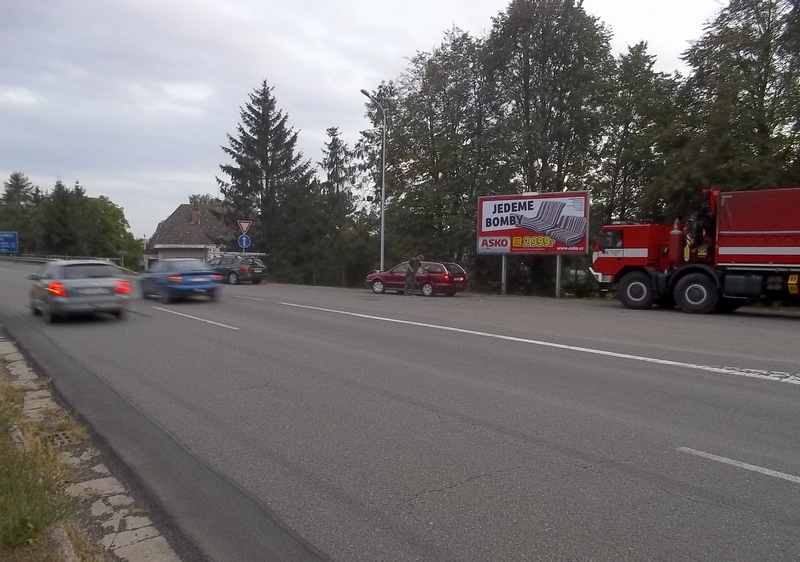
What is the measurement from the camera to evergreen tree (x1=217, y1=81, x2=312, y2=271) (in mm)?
51750

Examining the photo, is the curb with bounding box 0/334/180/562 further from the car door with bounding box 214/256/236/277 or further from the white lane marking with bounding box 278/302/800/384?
the car door with bounding box 214/256/236/277

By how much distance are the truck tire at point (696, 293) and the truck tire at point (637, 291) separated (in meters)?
0.99

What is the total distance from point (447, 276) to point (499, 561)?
24.1 m

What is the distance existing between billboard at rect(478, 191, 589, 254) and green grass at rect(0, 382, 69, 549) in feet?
79.3

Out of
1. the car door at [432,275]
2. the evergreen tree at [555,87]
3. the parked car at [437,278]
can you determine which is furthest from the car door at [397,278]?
the evergreen tree at [555,87]

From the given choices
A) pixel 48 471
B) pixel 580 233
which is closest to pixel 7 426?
pixel 48 471

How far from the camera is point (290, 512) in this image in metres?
4.71

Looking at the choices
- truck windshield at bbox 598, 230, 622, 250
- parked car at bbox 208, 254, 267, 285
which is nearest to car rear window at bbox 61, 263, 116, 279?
truck windshield at bbox 598, 230, 622, 250

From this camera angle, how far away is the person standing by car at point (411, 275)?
2773cm

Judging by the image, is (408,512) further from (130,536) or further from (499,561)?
(130,536)

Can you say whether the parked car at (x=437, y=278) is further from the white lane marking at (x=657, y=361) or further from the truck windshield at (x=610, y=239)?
the white lane marking at (x=657, y=361)

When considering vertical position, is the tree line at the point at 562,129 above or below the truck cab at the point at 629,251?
above

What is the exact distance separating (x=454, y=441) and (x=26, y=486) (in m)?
3.42

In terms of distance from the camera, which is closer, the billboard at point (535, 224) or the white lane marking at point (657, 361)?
the white lane marking at point (657, 361)
